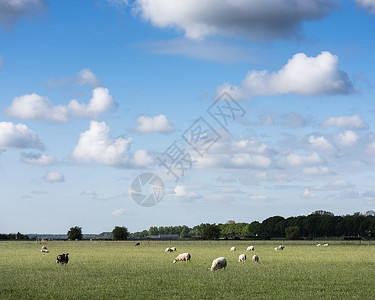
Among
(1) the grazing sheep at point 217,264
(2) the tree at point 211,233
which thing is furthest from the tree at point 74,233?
(1) the grazing sheep at point 217,264

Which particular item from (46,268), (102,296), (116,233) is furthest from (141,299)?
(116,233)

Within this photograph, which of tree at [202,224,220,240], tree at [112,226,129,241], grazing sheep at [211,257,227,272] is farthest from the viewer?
tree at [112,226,129,241]

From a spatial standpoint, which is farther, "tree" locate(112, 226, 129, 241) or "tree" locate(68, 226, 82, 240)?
"tree" locate(68, 226, 82, 240)

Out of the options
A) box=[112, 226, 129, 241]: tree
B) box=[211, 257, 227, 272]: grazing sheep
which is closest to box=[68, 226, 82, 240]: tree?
box=[112, 226, 129, 241]: tree

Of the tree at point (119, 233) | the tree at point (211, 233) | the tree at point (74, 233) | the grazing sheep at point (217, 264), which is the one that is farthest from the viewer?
the tree at point (74, 233)

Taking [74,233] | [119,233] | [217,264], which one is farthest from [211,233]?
[217,264]

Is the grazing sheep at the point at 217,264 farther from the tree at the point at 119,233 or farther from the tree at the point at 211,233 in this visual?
the tree at the point at 119,233

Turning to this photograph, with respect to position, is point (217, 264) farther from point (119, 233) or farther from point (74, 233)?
point (74, 233)

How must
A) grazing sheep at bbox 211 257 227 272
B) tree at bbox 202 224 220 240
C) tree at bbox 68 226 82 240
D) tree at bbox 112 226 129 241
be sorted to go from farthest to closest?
1. tree at bbox 68 226 82 240
2. tree at bbox 112 226 129 241
3. tree at bbox 202 224 220 240
4. grazing sheep at bbox 211 257 227 272

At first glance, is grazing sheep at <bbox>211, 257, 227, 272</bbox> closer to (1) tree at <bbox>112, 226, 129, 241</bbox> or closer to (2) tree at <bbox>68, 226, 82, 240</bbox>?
(1) tree at <bbox>112, 226, 129, 241</bbox>

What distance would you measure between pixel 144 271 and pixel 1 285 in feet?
35.4

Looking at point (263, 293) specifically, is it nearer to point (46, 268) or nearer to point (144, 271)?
point (144, 271)

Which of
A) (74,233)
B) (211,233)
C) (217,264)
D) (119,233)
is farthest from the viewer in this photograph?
(74,233)

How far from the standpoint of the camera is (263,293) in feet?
74.6
